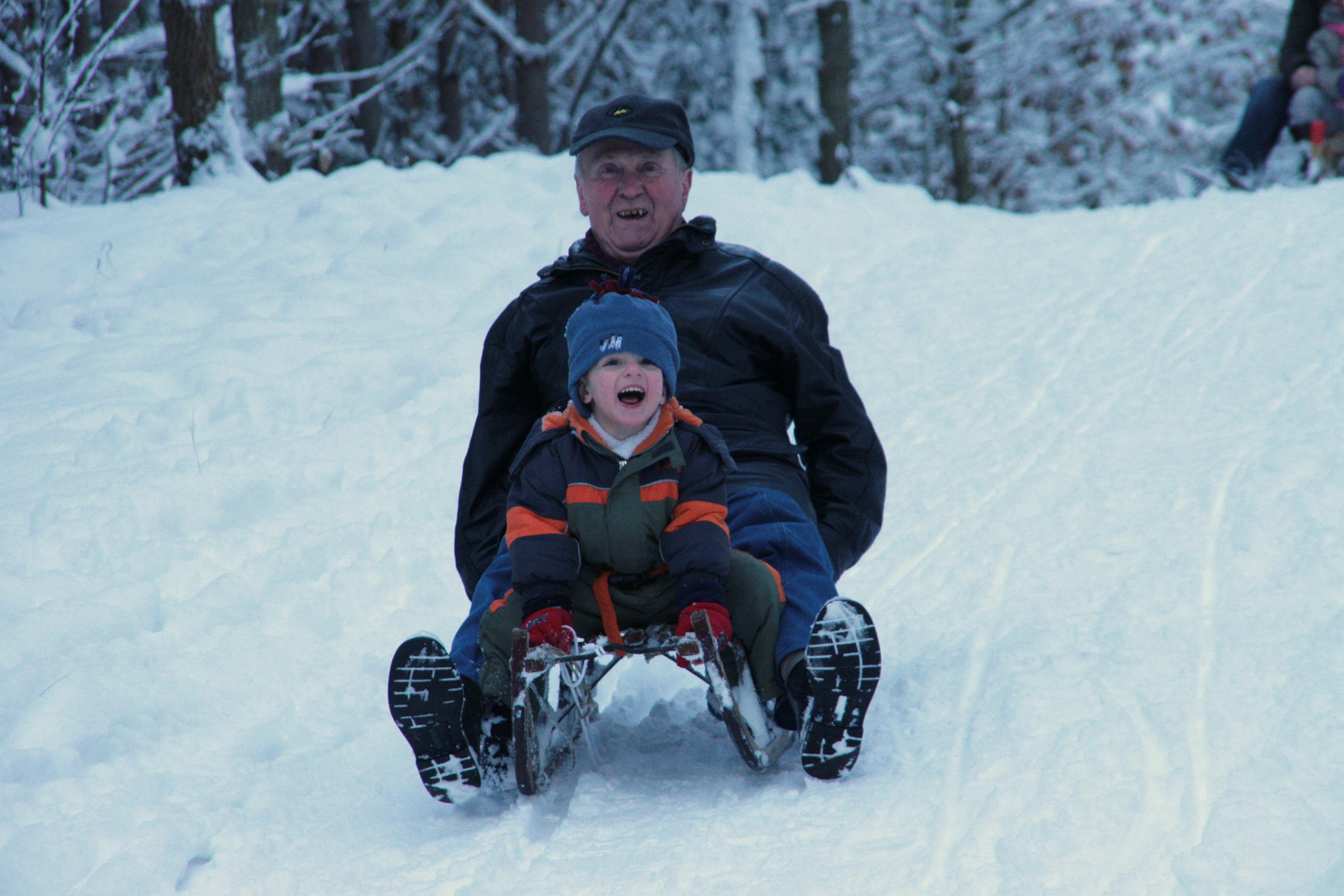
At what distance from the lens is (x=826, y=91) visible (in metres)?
14.1

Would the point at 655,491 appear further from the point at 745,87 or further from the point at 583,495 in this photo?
the point at 745,87

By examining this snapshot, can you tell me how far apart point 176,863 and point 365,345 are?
136 inches

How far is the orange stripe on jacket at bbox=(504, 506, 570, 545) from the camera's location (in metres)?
2.22

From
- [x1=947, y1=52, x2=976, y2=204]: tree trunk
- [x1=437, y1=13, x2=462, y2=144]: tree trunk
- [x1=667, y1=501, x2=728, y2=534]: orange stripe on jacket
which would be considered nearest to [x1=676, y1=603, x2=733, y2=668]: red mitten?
[x1=667, y1=501, x2=728, y2=534]: orange stripe on jacket

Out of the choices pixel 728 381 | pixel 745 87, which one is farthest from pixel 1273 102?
pixel 728 381

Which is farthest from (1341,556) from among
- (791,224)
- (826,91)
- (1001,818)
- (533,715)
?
(826,91)

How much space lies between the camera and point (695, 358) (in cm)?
274

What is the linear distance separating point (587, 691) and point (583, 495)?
43cm

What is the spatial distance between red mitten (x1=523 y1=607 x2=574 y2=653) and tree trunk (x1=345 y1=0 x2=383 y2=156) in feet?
40.5

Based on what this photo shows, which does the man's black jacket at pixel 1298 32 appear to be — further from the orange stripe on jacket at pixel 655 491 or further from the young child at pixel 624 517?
the orange stripe on jacket at pixel 655 491

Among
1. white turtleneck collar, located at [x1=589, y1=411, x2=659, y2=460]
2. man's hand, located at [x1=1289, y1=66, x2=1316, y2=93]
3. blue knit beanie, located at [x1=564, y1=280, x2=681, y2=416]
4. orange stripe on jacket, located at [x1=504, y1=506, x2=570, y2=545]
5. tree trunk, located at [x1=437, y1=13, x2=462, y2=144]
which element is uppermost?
blue knit beanie, located at [x1=564, y1=280, x2=681, y2=416]

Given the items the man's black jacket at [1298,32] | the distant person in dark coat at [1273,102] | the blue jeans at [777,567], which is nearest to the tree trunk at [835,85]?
the distant person in dark coat at [1273,102]

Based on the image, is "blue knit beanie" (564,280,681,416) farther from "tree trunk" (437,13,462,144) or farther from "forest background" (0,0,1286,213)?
"tree trunk" (437,13,462,144)

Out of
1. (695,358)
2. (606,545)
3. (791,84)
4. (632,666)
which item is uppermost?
(695,358)
